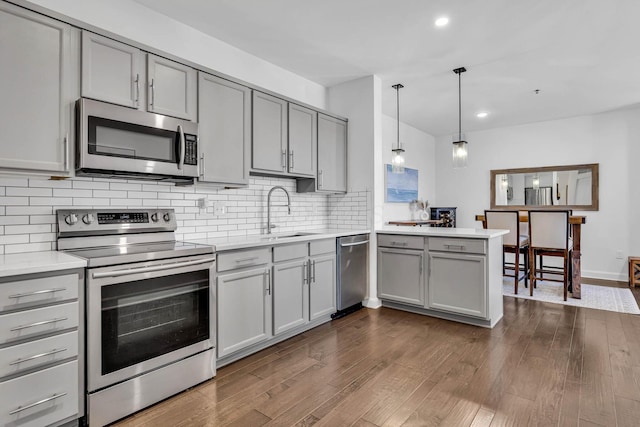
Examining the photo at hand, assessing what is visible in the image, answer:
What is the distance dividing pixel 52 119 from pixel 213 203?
53.7 inches

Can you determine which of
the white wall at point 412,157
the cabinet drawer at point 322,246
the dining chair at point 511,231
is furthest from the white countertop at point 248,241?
the dining chair at point 511,231

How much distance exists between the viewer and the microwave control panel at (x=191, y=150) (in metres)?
2.56

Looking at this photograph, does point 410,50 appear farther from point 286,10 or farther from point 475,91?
point 475,91

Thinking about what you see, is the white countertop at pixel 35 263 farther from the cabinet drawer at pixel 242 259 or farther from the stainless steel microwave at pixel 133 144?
the cabinet drawer at pixel 242 259

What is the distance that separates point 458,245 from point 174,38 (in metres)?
3.19

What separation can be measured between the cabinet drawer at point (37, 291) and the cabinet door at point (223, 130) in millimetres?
1180

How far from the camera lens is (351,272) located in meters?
3.83

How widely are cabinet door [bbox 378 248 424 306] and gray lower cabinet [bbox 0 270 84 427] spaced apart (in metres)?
2.96

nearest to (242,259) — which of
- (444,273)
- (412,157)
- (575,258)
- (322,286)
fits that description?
(322,286)

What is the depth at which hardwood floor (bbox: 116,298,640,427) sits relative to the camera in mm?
1956

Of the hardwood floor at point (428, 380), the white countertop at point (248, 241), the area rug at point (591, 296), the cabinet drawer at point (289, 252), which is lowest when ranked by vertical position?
the hardwood floor at point (428, 380)

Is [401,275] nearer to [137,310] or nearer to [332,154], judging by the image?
[332,154]

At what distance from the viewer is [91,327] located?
185 centimetres

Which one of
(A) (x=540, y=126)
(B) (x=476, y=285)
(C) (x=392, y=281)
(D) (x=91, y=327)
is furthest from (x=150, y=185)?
(A) (x=540, y=126)
